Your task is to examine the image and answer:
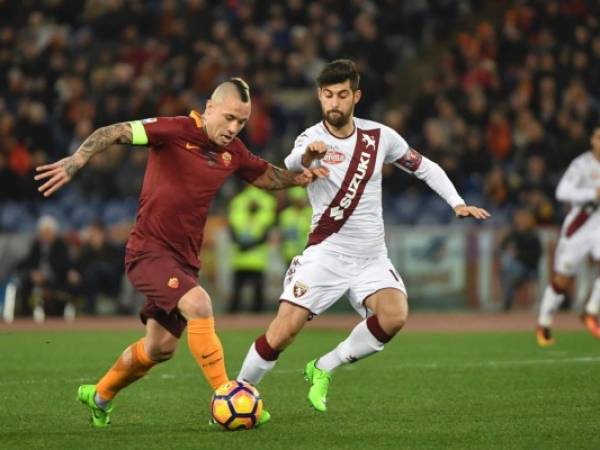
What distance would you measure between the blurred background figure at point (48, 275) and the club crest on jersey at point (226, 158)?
11447 millimetres

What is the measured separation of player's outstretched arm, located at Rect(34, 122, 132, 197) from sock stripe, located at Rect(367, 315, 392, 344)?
2120mm

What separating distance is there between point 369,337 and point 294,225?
35.4ft

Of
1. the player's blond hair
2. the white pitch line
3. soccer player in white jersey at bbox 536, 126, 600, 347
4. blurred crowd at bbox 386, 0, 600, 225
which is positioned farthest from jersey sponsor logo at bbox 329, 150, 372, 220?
blurred crowd at bbox 386, 0, 600, 225

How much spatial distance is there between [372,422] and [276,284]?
1191cm

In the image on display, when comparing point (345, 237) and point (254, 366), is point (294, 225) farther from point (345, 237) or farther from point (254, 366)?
point (254, 366)

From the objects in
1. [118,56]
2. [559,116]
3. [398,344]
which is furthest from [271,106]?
[398,344]

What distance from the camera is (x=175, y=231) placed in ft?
25.5

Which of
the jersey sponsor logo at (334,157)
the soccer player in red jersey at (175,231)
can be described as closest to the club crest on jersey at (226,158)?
the soccer player in red jersey at (175,231)

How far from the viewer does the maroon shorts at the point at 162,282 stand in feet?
24.8

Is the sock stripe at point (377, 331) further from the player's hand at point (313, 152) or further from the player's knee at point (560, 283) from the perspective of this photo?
the player's knee at point (560, 283)

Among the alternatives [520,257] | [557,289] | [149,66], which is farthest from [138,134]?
[149,66]

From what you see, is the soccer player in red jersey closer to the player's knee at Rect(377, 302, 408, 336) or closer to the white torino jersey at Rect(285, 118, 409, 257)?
the white torino jersey at Rect(285, 118, 409, 257)

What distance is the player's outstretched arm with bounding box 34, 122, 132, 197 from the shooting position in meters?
6.99

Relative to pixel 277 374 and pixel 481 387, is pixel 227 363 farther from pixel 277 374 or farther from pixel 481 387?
pixel 481 387
